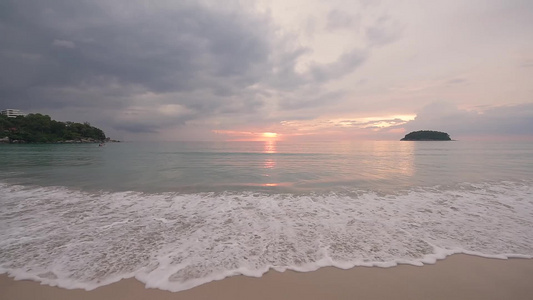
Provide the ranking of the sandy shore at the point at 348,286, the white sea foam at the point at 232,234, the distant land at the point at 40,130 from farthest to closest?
the distant land at the point at 40,130, the white sea foam at the point at 232,234, the sandy shore at the point at 348,286

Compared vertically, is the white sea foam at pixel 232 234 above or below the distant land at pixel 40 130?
below

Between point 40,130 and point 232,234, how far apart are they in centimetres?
17805

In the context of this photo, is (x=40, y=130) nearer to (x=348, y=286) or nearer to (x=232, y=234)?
(x=232, y=234)

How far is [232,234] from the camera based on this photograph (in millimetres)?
5852

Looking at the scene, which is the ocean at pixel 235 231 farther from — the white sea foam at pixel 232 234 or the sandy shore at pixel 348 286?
the sandy shore at pixel 348 286

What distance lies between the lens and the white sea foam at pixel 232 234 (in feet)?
14.0

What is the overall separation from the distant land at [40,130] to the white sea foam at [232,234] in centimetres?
14978

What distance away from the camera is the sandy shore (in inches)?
137

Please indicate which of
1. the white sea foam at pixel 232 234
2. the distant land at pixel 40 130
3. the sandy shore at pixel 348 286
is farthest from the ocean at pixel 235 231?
the distant land at pixel 40 130

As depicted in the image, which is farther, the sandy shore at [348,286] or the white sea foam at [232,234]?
the white sea foam at [232,234]

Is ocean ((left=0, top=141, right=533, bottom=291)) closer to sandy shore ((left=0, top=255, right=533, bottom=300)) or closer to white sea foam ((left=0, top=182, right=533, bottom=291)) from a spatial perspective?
white sea foam ((left=0, top=182, right=533, bottom=291))

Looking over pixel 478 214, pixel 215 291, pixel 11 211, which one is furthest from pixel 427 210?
pixel 11 211

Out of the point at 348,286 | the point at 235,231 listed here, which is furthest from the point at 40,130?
the point at 348,286

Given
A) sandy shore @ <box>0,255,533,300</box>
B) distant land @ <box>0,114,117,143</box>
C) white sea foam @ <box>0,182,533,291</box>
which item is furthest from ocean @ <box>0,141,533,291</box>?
distant land @ <box>0,114,117,143</box>
